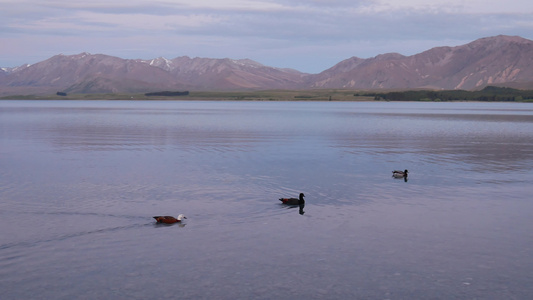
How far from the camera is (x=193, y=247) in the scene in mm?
19672

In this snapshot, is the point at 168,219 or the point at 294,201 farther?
the point at 294,201

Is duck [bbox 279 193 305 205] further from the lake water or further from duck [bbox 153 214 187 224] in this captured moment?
duck [bbox 153 214 187 224]

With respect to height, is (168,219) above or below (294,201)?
below

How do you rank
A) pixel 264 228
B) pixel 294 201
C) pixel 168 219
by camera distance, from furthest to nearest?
pixel 294 201
pixel 168 219
pixel 264 228

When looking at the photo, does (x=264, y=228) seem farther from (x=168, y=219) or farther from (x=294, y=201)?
(x=294, y=201)

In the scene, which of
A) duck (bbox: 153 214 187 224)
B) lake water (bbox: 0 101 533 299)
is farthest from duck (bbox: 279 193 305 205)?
duck (bbox: 153 214 187 224)

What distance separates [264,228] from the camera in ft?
73.3

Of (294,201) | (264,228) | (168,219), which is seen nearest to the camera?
(264,228)

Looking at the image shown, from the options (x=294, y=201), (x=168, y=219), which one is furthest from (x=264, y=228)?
(x=294, y=201)

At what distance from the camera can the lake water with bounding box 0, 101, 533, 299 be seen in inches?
637

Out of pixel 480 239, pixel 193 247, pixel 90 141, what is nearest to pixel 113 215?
pixel 193 247

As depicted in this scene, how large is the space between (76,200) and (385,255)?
50.5ft

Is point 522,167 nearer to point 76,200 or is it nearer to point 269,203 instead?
point 269,203

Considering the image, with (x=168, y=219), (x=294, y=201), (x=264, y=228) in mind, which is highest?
(x=294, y=201)
